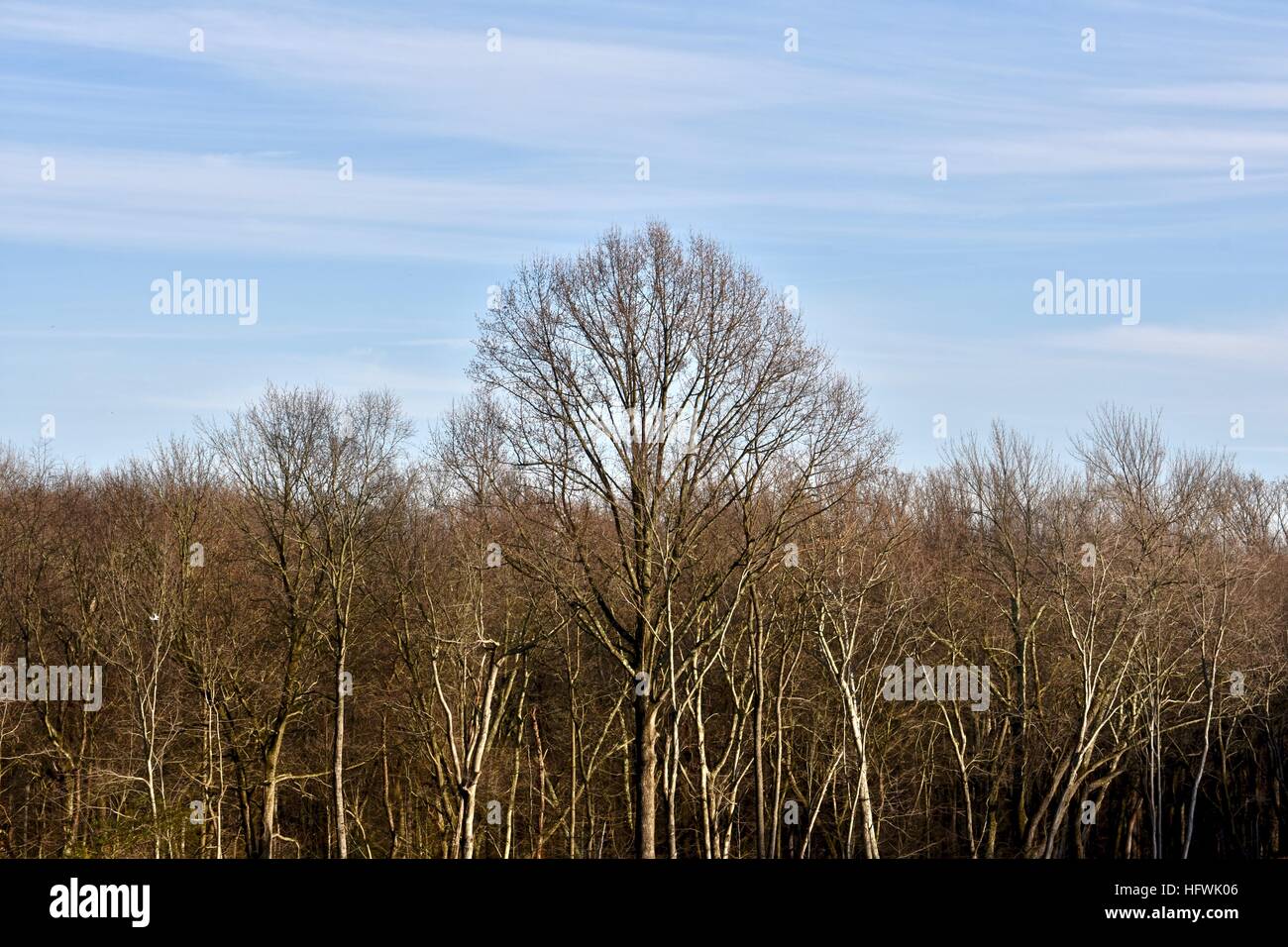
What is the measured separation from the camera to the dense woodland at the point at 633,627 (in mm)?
38656

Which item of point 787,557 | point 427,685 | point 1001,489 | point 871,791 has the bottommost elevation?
point 871,791

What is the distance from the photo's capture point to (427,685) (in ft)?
152

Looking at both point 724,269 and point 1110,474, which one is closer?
point 724,269

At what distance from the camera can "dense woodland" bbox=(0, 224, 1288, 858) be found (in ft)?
127

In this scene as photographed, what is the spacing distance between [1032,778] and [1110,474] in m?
11.5

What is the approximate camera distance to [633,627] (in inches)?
1715

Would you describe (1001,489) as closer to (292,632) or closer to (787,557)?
(787,557)

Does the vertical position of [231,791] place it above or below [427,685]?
below
